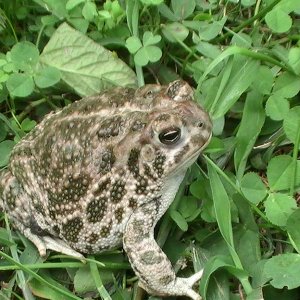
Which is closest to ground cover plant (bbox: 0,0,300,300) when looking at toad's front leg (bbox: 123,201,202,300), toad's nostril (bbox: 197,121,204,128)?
toad's front leg (bbox: 123,201,202,300)

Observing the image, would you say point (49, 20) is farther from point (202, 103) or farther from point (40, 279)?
point (40, 279)

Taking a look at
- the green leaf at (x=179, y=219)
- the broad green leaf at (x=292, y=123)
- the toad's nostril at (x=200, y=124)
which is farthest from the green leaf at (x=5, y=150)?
the broad green leaf at (x=292, y=123)

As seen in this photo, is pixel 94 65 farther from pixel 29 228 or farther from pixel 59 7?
pixel 29 228

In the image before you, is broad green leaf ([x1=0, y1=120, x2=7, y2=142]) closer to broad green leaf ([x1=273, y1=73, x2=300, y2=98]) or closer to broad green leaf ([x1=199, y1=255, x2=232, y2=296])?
broad green leaf ([x1=199, y1=255, x2=232, y2=296])

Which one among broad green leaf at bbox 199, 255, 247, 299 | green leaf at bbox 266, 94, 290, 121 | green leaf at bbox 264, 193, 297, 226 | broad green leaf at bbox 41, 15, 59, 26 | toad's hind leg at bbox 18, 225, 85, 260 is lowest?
broad green leaf at bbox 199, 255, 247, 299

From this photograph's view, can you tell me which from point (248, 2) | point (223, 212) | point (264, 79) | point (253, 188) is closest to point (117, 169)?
point (223, 212)

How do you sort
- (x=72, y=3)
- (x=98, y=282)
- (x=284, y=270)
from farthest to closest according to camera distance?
(x=72, y=3)
(x=98, y=282)
(x=284, y=270)
